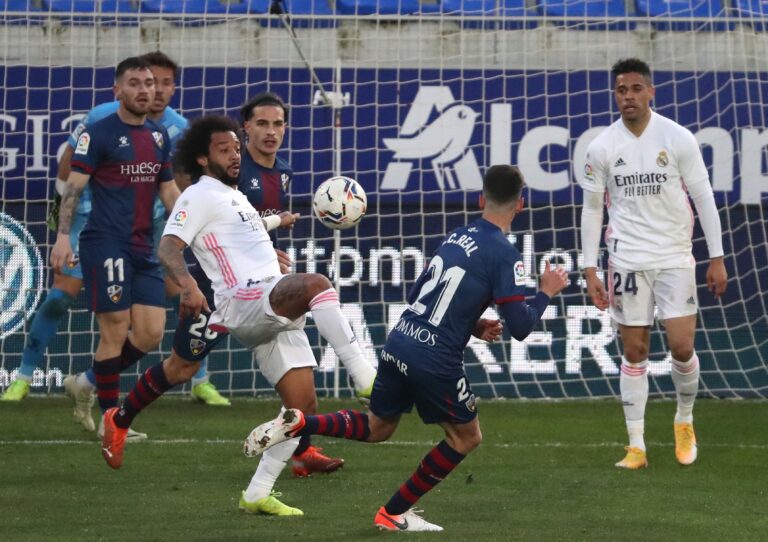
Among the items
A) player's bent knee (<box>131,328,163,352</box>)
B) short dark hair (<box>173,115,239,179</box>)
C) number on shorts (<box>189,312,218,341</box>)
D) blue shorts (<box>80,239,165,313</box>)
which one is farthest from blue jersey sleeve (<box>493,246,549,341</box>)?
player's bent knee (<box>131,328,163,352</box>)

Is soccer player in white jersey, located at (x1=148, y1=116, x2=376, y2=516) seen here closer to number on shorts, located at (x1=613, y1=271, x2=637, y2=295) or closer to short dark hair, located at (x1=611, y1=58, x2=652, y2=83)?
number on shorts, located at (x1=613, y1=271, x2=637, y2=295)

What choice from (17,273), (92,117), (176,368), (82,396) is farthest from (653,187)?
(17,273)

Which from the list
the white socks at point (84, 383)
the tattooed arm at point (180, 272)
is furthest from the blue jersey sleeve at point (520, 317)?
the white socks at point (84, 383)

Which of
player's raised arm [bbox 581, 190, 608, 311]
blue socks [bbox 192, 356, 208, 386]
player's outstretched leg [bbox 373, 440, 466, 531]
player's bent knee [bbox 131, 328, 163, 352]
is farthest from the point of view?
blue socks [bbox 192, 356, 208, 386]

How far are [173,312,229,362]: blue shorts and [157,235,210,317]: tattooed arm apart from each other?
83cm

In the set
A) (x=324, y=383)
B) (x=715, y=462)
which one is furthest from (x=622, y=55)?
(x=715, y=462)

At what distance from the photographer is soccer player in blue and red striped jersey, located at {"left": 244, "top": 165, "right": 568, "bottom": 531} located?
5.60 meters

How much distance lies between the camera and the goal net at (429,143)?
1134 cm

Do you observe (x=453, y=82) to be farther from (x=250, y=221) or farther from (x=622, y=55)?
(x=250, y=221)

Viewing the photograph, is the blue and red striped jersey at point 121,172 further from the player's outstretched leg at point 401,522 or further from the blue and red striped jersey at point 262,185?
the player's outstretched leg at point 401,522

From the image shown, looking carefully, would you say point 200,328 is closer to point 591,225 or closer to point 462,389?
point 462,389

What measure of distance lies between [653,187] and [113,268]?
10.4 ft

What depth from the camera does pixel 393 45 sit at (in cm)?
1188

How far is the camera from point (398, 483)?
282 inches
